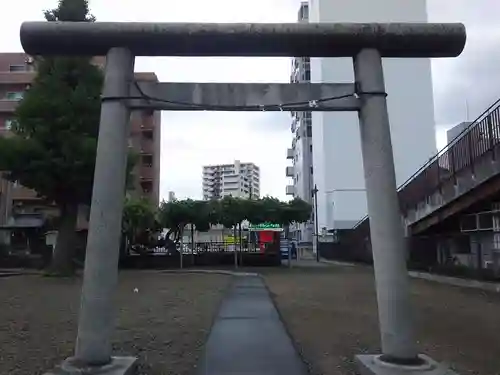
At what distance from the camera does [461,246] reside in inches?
792

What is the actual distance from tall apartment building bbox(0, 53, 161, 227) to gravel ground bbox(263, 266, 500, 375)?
34743 millimetres

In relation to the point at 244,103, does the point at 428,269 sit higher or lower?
lower

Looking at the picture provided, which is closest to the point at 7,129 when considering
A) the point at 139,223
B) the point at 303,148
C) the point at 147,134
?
the point at 147,134

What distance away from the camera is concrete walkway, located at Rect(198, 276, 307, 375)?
6.51 metres

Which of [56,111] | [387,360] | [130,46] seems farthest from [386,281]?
[56,111]

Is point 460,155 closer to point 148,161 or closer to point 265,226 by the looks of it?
point 265,226

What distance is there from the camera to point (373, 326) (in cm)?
973

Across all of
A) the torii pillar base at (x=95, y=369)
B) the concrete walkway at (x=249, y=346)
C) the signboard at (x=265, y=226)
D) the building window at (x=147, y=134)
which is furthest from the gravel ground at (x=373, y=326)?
the building window at (x=147, y=134)

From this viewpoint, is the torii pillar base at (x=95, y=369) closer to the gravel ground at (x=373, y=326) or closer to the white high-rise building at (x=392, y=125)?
the gravel ground at (x=373, y=326)

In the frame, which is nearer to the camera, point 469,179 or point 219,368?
point 219,368

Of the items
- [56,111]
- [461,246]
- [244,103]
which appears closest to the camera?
[244,103]

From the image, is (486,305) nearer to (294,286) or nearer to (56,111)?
(294,286)

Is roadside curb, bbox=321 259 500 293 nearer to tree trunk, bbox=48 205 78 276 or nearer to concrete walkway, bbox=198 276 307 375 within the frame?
concrete walkway, bbox=198 276 307 375

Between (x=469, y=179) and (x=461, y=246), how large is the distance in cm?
482
